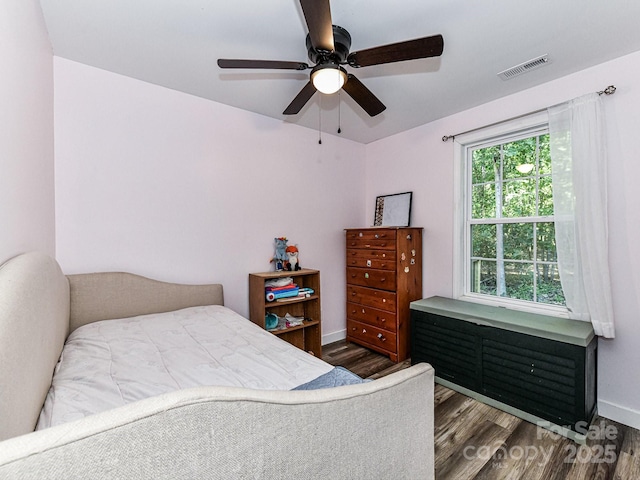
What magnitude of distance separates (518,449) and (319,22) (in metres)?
2.54

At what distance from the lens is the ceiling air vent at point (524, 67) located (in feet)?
6.48

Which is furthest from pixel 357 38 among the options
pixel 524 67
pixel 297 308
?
A: pixel 297 308

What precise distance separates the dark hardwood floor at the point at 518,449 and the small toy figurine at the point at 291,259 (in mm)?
1707

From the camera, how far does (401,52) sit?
144 centimetres

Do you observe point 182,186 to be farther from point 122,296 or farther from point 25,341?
point 25,341

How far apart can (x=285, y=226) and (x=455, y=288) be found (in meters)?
1.81

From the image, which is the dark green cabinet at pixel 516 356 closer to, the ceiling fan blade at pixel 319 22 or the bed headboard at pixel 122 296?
the bed headboard at pixel 122 296

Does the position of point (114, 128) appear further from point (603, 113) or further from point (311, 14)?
point (603, 113)

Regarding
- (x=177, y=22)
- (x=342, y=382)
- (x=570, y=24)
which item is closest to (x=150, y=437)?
(x=342, y=382)

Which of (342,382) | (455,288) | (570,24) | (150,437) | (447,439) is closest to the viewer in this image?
(150,437)

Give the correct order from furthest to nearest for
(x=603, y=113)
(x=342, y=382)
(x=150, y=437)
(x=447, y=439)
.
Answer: (x=603, y=113), (x=447, y=439), (x=342, y=382), (x=150, y=437)

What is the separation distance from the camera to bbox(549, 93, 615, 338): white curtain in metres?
1.94

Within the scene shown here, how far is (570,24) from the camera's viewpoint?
5.41ft

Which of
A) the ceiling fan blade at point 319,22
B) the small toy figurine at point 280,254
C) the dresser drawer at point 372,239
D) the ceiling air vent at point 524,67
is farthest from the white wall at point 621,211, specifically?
the small toy figurine at point 280,254
